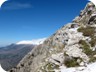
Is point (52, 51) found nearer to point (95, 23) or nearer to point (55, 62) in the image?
point (55, 62)

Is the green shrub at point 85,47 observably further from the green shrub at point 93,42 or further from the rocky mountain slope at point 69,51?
the green shrub at point 93,42

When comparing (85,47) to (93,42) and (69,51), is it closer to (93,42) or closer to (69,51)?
(93,42)

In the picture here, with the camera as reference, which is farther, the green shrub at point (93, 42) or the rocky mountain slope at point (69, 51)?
the green shrub at point (93, 42)

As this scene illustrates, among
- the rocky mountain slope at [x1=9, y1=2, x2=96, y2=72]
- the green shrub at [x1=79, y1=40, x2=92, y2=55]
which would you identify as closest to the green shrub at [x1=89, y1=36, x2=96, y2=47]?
the rocky mountain slope at [x1=9, y1=2, x2=96, y2=72]

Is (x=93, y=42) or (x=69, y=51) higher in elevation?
(x=93, y=42)

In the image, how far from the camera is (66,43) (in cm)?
3048

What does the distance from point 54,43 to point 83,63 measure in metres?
8.17

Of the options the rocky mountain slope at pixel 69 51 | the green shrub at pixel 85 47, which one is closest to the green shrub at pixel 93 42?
the rocky mountain slope at pixel 69 51

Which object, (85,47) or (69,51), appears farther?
(85,47)

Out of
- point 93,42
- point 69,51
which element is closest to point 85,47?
point 93,42

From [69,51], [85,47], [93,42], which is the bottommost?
[69,51]

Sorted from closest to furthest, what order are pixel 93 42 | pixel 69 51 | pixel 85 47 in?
pixel 69 51 < pixel 85 47 < pixel 93 42

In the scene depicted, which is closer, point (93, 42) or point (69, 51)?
point (69, 51)

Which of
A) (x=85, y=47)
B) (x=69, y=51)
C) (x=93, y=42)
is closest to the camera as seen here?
(x=69, y=51)
